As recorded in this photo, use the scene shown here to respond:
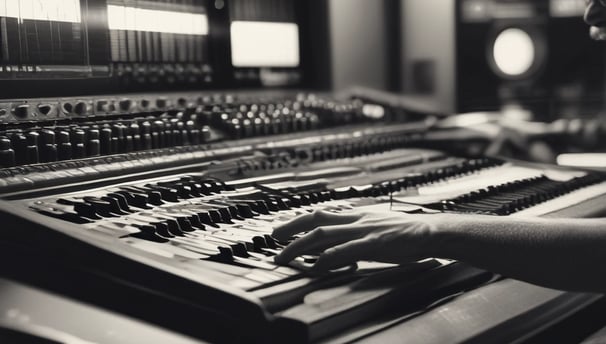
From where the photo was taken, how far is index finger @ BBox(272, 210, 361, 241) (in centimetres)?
103

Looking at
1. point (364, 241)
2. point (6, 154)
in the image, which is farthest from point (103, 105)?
point (364, 241)

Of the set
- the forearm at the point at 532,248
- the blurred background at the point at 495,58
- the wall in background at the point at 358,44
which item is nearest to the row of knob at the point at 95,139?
the forearm at the point at 532,248

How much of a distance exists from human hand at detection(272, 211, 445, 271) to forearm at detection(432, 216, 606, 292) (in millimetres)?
29

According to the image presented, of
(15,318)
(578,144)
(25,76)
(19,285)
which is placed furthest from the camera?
(578,144)

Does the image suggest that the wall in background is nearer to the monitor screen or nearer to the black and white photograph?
the black and white photograph

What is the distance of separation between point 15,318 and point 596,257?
2.92 ft

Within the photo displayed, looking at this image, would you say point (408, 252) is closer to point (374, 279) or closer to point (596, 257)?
point (374, 279)

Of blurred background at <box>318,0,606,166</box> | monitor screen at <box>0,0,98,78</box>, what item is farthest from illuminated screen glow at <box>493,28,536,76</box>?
monitor screen at <box>0,0,98,78</box>

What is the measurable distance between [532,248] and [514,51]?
243 cm

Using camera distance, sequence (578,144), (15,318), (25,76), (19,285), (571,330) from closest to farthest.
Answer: (15,318), (19,285), (571,330), (25,76), (578,144)

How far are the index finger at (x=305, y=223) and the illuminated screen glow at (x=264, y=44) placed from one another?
134 centimetres

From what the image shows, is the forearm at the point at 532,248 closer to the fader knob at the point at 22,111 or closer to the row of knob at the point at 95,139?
the row of knob at the point at 95,139

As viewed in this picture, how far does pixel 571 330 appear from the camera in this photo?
1320 mm

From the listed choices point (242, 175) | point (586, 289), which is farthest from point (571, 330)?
point (242, 175)
